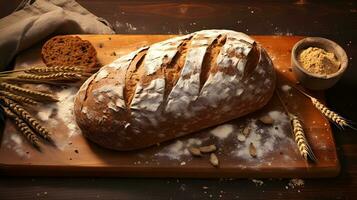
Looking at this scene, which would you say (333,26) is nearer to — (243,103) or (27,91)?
(243,103)

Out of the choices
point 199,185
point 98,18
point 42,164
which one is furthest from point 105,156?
point 98,18

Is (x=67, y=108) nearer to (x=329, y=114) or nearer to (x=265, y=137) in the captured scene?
(x=265, y=137)

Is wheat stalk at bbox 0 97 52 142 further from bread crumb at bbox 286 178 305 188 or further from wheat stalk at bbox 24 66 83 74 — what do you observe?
bread crumb at bbox 286 178 305 188

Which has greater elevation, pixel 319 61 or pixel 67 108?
pixel 319 61

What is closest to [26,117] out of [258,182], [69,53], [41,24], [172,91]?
[69,53]

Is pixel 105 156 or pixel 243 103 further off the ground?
pixel 243 103

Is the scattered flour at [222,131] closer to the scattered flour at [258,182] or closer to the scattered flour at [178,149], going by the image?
the scattered flour at [178,149]
